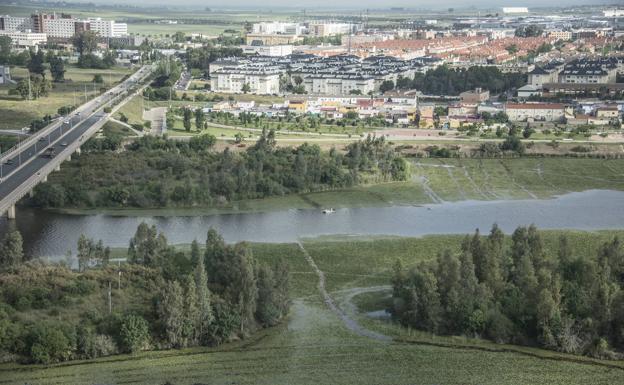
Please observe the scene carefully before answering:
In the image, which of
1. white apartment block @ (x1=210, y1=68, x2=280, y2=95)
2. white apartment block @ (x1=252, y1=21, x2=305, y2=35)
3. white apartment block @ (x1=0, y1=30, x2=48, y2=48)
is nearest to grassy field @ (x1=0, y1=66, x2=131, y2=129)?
white apartment block @ (x1=210, y1=68, x2=280, y2=95)

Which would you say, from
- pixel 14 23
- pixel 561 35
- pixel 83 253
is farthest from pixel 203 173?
pixel 561 35

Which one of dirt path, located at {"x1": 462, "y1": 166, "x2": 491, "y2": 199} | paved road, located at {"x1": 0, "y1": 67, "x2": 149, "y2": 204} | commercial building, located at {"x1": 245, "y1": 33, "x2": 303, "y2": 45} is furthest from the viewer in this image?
commercial building, located at {"x1": 245, "y1": 33, "x2": 303, "y2": 45}

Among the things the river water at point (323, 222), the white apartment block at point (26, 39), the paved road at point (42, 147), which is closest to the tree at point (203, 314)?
the river water at point (323, 222)

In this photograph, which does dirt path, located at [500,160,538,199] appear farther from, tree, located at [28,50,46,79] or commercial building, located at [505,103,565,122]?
tree, located at [28,50,46,79]

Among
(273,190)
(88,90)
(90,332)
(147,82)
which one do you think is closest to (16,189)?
(273,190)

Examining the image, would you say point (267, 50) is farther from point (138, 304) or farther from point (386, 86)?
point (138, 304)

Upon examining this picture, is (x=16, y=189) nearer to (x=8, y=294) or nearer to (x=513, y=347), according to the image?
(x=8, y=294)
